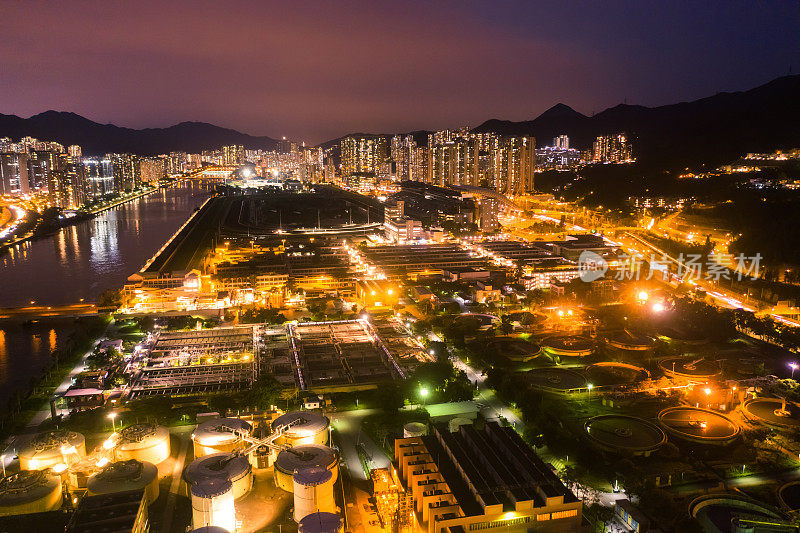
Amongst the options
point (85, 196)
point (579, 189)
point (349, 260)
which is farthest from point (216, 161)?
point (349, 260)

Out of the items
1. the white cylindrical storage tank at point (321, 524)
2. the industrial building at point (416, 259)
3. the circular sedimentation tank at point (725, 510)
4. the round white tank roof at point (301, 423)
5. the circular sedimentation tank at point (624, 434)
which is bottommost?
the circular sedimentation tank at point (725, 510)

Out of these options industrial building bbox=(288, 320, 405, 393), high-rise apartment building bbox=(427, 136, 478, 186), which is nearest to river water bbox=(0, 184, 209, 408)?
industrial building bbox=(288, 320, 405, 393)

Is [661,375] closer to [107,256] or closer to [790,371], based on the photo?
[790,371]

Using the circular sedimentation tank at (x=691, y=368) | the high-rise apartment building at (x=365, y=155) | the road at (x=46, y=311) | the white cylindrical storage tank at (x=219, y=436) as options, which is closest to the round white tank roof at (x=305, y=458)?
the white cylindrical storage tank at (x=219, y=436)

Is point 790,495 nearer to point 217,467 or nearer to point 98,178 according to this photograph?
point 217,467

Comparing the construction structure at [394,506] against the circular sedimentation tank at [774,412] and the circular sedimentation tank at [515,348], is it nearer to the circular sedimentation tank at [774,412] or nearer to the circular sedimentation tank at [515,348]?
the circular sedimentation tank at [515,348]

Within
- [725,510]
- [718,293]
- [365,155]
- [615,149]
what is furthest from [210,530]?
[365,155]

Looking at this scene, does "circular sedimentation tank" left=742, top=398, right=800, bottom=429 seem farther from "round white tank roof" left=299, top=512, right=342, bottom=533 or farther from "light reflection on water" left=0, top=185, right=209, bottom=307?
"light reflection on water" left=0, top=185, right=209, bottom=307
